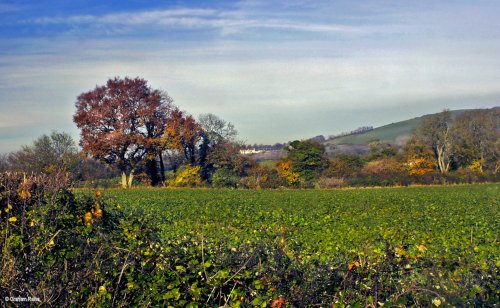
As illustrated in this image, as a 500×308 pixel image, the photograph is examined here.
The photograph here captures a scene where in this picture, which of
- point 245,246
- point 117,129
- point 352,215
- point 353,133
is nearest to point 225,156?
point 117,129

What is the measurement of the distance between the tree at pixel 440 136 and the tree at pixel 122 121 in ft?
117

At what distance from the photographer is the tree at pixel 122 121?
48.2m

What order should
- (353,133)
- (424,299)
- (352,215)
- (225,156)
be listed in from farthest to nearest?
(353,133) < (225,156) < (352,215) < (424,299)

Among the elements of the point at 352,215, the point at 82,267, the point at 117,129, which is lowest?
the point at 352,215

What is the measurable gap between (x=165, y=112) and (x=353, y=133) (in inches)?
3384

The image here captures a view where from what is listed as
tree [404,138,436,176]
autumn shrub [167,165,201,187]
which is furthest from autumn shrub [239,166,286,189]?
tree [404,138,436,176]

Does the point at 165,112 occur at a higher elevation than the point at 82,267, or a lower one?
higher

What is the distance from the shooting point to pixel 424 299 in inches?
154

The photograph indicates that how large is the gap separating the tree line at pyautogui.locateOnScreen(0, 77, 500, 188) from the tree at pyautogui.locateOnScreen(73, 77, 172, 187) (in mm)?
89

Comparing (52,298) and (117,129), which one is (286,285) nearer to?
(52,298)

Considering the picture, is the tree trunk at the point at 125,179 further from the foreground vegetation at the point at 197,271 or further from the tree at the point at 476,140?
the foreground vegetation at the point at 197,271

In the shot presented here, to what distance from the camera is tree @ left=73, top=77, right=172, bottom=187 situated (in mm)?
48156

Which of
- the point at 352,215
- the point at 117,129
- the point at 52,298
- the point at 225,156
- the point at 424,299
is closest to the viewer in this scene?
the point at 424,299

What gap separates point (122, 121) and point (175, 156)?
23.9 feet
